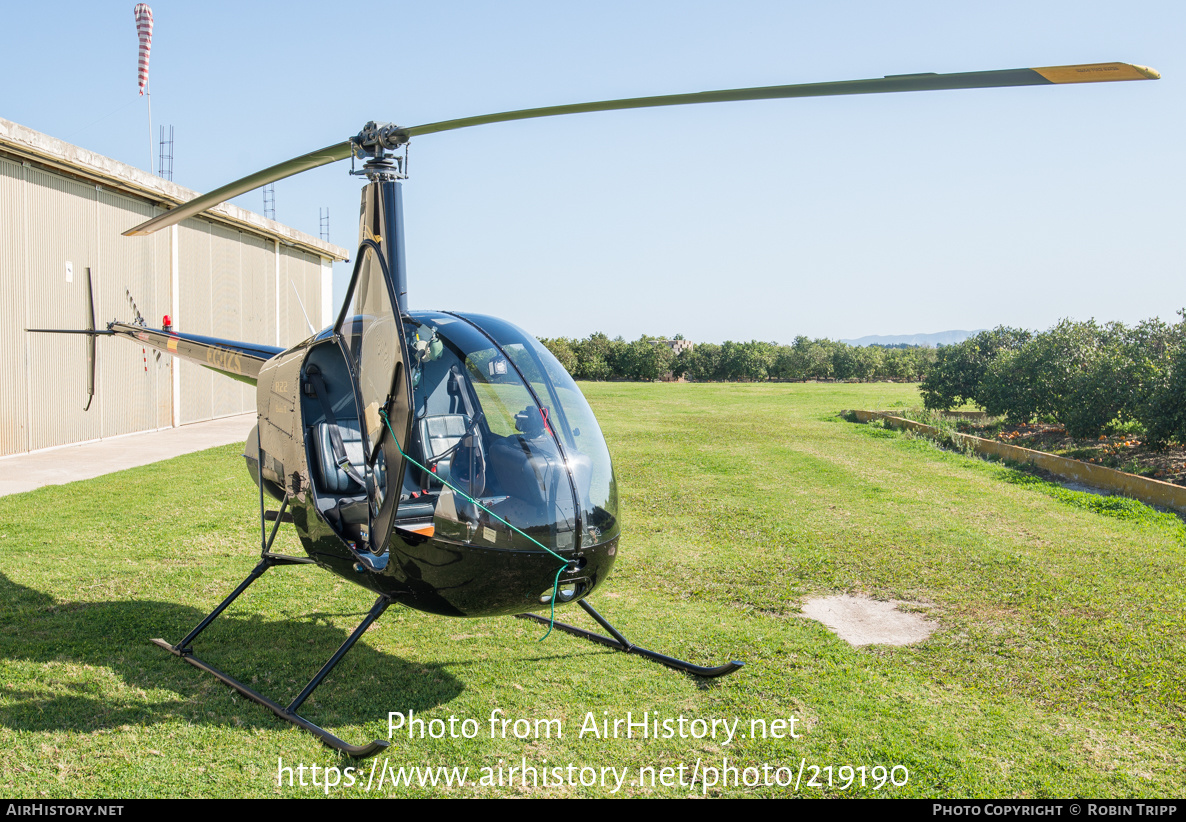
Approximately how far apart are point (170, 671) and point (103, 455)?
9.20 metres

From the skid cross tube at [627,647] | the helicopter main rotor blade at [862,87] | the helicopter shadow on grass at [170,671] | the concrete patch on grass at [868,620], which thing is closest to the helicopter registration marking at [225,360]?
the helicopter shadow on grass at [170,671]

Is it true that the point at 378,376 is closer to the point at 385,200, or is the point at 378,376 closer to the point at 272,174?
the point at 385,200

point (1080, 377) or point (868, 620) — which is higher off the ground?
point (1080, 377)

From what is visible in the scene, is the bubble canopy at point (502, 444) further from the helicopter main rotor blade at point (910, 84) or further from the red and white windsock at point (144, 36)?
the red and white windsock at point (144, 36)

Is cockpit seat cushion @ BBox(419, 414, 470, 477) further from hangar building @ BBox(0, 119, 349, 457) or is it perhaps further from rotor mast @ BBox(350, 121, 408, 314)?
hangar building @ BBox(0, 119, 349, 457)

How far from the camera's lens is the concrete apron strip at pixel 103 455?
31.8 feet

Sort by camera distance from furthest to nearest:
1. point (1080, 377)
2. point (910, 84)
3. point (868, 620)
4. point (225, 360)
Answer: point (1080, 377), point (225, 360), point (868, 620), point (910, 84)

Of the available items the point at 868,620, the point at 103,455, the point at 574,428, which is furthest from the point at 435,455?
the point at 103,455

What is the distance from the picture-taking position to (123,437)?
13.6 metres

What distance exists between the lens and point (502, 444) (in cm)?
345

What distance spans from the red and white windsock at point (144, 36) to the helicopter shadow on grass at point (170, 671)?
15.2 meters

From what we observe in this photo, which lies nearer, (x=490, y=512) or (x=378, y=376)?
(x=490, y=512)

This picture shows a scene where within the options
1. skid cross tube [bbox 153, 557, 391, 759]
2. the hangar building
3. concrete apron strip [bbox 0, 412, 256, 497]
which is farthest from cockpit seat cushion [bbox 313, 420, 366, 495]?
concrete apron strip [bbox 0, 412, 256, 497]

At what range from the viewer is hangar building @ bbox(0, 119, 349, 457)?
1108 cm
